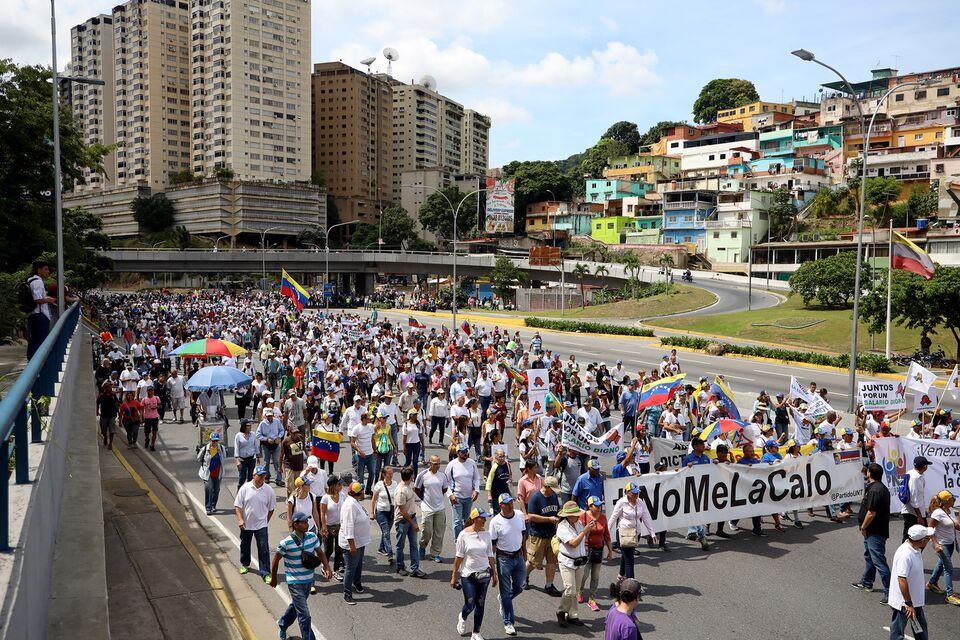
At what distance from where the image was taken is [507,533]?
8422 millimetres

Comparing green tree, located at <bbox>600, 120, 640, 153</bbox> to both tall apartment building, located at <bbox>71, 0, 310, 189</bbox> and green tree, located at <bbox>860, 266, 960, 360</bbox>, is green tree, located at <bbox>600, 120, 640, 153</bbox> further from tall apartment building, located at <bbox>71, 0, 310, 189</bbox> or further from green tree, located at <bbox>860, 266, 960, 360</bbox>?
green tree, located at <bbox>860, 266, 960, 360</bbox>

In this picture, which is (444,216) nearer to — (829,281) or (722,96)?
(722,96)

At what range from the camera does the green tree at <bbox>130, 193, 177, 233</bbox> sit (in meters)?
138

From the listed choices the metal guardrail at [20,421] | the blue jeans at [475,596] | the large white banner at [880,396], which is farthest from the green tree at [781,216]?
the metal guardrail at [20,421]

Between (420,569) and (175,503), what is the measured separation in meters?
5.49

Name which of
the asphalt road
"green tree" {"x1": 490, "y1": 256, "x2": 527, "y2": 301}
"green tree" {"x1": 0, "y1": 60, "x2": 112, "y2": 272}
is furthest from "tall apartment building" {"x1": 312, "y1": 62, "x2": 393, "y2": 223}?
the asphalt road

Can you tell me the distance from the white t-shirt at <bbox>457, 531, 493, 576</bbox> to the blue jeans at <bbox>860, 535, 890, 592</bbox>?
5118mm

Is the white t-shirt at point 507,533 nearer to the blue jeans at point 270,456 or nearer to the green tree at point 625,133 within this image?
the blue jeans at point 270,456

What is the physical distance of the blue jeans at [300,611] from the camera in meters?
7.53

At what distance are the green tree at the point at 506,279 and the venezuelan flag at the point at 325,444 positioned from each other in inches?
2459

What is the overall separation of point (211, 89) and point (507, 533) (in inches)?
5758

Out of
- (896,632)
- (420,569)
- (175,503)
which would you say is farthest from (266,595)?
(896,632)

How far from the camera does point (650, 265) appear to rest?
280 ft

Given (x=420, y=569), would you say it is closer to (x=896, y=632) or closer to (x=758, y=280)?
(x=896, y=632)
